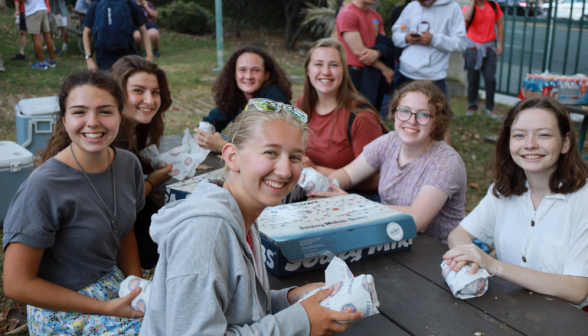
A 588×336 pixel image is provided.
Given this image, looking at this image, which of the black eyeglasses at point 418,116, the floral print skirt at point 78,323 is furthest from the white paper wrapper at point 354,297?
the black eyeglasses at point 418,116

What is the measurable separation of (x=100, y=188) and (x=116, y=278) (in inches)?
15.9

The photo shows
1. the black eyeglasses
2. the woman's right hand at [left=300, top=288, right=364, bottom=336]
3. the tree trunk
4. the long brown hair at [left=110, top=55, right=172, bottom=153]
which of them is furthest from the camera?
the tree trunk

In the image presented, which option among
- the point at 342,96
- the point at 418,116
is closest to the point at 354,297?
the point at 418,116

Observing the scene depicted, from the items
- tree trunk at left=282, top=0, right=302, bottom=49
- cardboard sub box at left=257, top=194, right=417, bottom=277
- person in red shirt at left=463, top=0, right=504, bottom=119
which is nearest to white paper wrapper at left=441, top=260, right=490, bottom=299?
cardboard sub box at left=257, top=194, right=417, bottom=277

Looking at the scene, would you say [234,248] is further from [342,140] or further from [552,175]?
[342,140]

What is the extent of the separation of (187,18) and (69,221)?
15.0 metres

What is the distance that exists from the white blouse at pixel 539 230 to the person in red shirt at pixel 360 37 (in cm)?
291

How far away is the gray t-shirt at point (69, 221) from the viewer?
1673 millimetres

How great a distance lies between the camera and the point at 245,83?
377cm

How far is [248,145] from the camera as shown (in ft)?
4.63

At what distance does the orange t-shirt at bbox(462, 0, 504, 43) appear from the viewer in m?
7.54

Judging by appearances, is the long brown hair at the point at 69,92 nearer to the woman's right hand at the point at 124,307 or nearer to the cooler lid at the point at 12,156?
the woman's right hand at the point at 124,307

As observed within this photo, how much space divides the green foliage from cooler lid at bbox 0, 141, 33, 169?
13.2 metres

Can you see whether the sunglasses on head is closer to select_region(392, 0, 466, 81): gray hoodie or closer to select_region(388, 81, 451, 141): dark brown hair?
select_region(388, 81, 451, 141): dark brown hair
